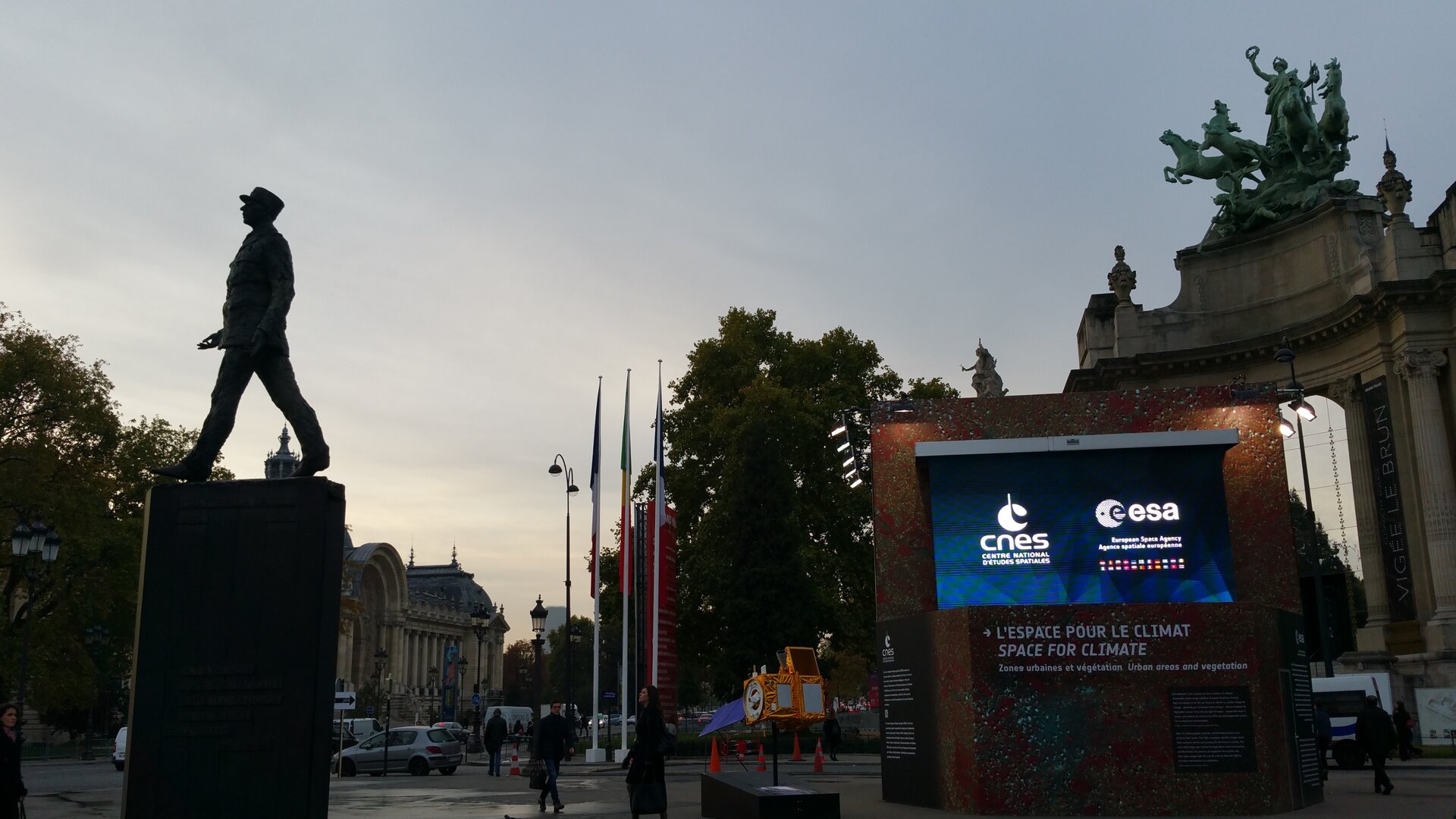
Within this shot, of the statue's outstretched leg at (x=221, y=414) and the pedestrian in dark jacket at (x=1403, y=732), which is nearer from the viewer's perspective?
the statue's outstretched leg at (x=221, y=414)

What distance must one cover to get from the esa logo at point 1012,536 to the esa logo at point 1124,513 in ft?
3.13

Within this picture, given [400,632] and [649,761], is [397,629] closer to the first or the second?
[400,632]

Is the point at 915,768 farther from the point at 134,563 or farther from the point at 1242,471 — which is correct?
the point at 134,563

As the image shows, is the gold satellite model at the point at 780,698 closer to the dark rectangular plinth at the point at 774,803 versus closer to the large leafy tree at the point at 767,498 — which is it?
the dark rectangular plinth at the point at 774,803

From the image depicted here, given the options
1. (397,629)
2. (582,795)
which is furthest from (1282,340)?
(397,629)

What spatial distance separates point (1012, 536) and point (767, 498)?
24.9 m

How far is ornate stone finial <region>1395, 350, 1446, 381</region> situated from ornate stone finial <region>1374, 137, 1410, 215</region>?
4761 mm

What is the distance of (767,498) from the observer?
140 ft

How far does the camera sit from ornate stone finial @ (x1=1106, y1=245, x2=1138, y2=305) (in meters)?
42.3

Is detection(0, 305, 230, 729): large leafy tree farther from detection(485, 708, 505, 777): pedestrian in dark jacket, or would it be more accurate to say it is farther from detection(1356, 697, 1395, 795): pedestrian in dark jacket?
detection(1356, 697, 1395, 795): pedestrian in dark jacket

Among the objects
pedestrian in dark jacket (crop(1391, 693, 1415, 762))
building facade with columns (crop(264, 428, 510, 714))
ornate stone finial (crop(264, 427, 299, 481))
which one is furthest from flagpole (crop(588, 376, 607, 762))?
ornate stone finial (crop(264, 427, 299, 481))

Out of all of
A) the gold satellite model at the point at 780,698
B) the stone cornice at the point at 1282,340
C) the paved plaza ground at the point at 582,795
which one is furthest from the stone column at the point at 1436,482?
the gold satellite model at the point at 780,698

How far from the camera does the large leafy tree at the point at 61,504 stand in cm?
3791

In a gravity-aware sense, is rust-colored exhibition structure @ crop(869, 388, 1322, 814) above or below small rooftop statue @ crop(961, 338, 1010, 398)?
below
